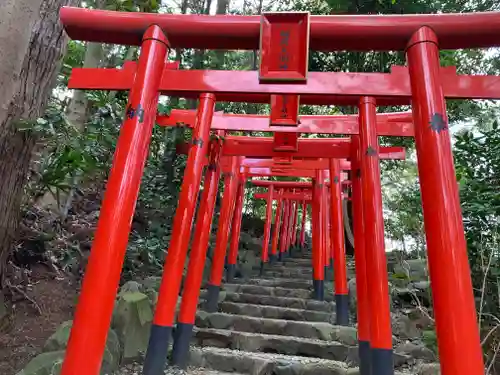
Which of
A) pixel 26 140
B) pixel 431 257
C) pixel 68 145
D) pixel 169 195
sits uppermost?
pixel 169 195

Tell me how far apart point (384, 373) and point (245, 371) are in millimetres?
1836

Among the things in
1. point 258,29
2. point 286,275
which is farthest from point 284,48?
point 286,275

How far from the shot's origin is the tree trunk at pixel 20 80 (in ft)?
8.66

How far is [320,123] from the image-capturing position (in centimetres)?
575

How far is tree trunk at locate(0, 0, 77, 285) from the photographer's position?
2.64 metres

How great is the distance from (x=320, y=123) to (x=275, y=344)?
329 centimetres

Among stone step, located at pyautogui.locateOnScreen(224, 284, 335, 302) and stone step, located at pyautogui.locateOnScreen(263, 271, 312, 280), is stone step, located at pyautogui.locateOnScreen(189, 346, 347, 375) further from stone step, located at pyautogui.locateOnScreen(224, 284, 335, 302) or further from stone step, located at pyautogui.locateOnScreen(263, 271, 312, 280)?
stone step, located at pyautogui.locateOnScreen(263, 271, 312, 280)

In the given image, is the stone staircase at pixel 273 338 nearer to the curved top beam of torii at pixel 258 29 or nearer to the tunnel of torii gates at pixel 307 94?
the tunnel of torii gates at pixel 307 94

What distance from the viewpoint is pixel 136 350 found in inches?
188

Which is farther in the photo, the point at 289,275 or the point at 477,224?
the point at 289,275

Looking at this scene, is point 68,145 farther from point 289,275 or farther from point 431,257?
point 289,275

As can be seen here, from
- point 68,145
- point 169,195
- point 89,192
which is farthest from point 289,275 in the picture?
point 68,145

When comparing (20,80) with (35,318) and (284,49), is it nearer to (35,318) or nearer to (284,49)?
(284,49)

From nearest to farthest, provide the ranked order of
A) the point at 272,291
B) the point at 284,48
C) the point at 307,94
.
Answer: the point at 284,48 < the point at 307,94 < the point at 272,291
